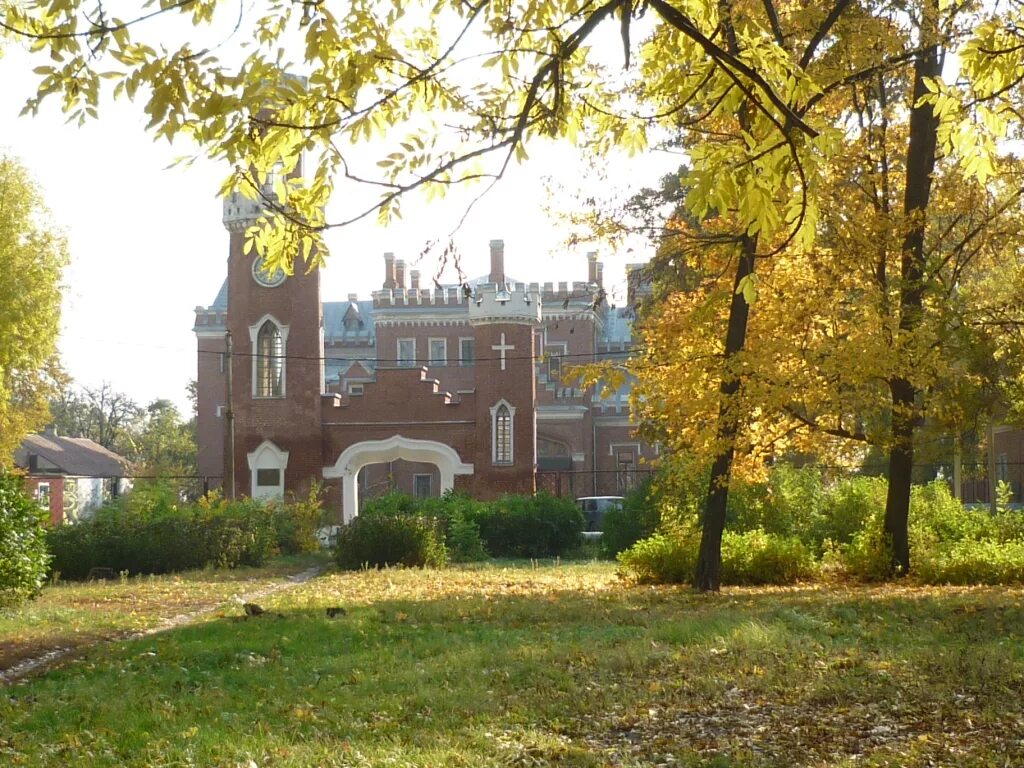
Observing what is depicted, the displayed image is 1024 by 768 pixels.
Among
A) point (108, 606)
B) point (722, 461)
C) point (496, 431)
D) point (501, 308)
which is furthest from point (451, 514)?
point (722, 461)

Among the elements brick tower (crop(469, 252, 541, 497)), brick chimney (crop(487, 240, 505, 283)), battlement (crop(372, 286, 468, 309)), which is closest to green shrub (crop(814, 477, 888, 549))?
brick tower (crop(469, 252, 541, 497))

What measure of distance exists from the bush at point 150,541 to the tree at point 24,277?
499 inches

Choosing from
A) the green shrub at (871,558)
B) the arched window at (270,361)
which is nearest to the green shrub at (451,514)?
the green shrub at (871,558)

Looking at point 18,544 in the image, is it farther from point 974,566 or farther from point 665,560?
point 974,566

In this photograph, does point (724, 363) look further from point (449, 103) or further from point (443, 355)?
point (443, 355)

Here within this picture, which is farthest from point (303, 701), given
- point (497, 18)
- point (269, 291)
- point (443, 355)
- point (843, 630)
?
point (443, 355)

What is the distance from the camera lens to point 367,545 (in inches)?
939

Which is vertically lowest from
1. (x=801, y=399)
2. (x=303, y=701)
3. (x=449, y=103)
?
(x=303, y=701)

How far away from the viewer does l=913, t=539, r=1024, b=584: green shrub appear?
17.0m

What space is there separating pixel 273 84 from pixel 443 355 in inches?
2465

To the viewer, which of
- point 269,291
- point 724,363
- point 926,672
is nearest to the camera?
point 926,672

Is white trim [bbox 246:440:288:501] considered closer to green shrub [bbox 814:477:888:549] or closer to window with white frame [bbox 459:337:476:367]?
green shrub [bbox 814:477:888:549]

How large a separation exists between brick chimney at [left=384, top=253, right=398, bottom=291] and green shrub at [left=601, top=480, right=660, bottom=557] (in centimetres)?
4482

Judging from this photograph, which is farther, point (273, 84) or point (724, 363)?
point (724, 363)
